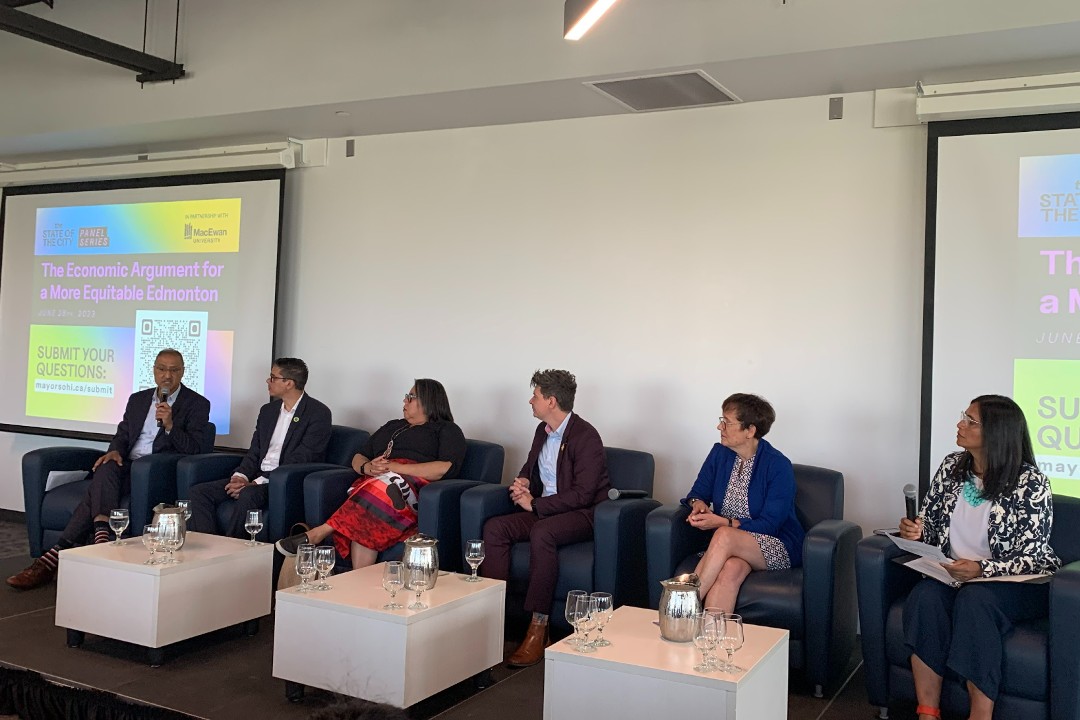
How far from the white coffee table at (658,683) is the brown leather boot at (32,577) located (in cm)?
329

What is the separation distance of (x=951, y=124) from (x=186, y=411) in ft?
14.0

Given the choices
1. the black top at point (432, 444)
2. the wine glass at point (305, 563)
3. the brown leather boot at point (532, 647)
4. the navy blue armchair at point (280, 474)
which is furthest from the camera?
the black top at point (432, 444)

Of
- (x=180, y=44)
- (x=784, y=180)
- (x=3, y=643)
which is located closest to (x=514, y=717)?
(x=3, y=643)

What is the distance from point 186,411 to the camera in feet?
18.7

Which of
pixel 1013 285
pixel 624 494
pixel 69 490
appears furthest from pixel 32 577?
pixel 1013 285

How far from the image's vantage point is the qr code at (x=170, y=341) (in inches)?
253

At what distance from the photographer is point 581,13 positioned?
2.76 meters

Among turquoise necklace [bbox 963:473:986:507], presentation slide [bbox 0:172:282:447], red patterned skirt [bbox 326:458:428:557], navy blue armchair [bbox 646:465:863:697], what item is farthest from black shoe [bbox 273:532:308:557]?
turquoise necklace [bbox 963:473:986:507]

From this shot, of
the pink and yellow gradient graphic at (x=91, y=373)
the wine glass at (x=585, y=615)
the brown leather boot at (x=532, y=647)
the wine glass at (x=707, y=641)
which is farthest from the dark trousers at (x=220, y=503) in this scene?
the wine glass at (x=707, y=641)

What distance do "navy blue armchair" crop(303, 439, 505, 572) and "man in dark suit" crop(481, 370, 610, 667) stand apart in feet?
0.75

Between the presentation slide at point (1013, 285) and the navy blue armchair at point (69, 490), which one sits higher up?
the presentation slide at point (1013, 285)

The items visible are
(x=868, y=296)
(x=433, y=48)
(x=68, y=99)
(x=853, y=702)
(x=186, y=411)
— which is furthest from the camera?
(x=68, y=99)

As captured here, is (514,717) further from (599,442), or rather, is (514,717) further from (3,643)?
(3,643)

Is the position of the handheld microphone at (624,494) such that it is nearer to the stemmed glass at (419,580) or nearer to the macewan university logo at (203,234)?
the stemmed glass at (419,580)
